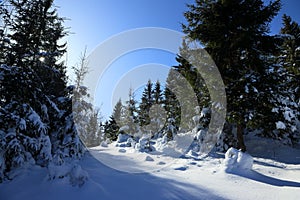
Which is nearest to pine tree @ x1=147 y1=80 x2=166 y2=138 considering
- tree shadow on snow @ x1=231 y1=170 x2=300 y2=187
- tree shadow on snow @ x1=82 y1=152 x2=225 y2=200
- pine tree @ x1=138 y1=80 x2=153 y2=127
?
pine tree @ x1=138 y1=80 x2=153 y2=127

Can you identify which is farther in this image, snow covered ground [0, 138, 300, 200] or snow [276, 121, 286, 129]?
snow [276, 121, 286, 129]

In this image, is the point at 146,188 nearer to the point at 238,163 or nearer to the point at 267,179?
the point at 238,163

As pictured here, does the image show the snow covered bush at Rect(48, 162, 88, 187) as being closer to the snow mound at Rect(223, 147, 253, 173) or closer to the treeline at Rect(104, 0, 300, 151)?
the snow mound at Rect(223, 147, 253, 173)

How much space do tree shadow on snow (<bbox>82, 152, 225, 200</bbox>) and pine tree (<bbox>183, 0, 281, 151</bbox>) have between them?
6065 mm

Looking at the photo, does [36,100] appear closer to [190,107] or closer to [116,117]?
[190,107]

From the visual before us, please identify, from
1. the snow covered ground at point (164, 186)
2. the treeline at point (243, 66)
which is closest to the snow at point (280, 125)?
the treeline at point (243, 66)

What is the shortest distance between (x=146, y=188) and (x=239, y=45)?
9.77 metres

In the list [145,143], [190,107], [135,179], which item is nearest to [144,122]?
[145,143]

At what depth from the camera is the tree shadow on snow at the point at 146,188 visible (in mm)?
5109

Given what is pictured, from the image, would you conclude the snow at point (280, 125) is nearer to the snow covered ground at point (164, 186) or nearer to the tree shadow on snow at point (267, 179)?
the snow covered ground at point (164, 186)

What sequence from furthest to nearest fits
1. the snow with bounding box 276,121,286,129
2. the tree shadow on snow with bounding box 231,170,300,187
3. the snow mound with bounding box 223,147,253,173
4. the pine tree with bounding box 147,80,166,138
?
the pine tree with bounding box 147,80,166,138 < the snow with bounding box 276,121,286,129 < the snow mound with bounding box 223,147,253,173 < the tree shadow on snow with bounding box 231,170,300,187

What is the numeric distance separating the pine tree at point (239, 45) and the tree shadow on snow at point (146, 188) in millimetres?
6065

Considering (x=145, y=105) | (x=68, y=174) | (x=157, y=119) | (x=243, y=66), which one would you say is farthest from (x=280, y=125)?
(x=145, y=105)

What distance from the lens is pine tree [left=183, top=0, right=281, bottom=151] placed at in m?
10.4
